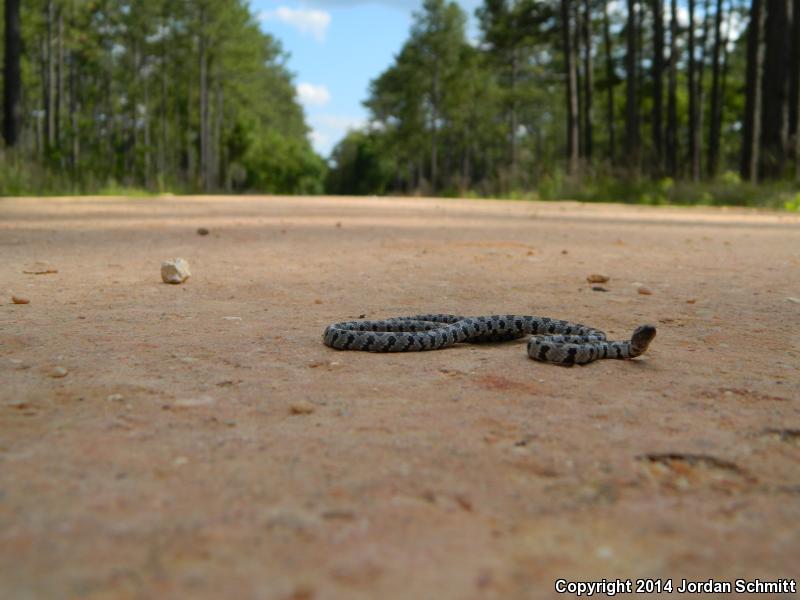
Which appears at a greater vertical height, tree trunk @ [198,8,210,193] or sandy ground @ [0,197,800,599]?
tree trunk @ [198,8,210,193]

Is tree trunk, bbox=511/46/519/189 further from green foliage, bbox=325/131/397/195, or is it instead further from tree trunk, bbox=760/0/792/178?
tree trunk, bbox=760/0/792/178

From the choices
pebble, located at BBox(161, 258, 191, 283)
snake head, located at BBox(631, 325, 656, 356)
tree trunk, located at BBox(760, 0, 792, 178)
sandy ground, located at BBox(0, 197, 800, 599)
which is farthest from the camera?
tree trunk, located at BBox(760, 0, 792, 178)

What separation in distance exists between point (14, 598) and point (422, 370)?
6.61 ft

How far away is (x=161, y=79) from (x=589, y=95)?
108 ft

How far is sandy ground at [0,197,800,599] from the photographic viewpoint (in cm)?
154

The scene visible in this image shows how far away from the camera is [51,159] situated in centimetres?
1956

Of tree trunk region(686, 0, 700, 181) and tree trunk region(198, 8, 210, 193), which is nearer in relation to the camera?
tree trunk region(686, 0, 700, 181)

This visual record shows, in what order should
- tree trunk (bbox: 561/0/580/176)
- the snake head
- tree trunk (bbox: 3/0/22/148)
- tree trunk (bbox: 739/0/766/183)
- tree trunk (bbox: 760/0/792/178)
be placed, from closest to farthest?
the snake head
tree trunk (bbox: 760/0/792/178)
tree trunk (bbox: 3/0/22/148)
tree trunk (bbox: 739/0/766/183)
tree trunk (bbox: 561/0/580/176)

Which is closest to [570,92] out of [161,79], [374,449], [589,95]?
[589,95]

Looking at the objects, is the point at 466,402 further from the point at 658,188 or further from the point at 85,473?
the point at 658,188

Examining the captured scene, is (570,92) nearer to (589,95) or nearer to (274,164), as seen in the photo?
(589,95)

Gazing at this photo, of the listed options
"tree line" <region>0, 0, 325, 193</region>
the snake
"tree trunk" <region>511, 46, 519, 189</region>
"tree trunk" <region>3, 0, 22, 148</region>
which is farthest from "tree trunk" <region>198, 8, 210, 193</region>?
the snake

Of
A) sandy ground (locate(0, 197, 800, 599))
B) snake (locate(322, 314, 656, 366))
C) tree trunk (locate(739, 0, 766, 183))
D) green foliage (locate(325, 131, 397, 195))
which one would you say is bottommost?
sandy ground (locate(0, 197, 800, 599))

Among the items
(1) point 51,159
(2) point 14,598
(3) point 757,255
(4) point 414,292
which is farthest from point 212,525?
(1) point 51,159
